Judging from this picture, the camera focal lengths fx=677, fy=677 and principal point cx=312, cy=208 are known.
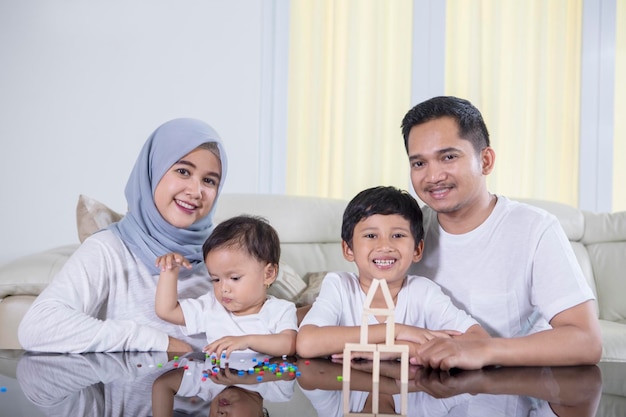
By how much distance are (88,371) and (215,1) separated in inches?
124

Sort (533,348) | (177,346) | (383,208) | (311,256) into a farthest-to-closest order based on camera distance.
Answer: (311,256) → (383,208) → (177,346) → (533,348)

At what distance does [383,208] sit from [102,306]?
78 centimetres

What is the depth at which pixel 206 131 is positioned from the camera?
184cm

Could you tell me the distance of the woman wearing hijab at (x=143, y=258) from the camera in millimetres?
1462

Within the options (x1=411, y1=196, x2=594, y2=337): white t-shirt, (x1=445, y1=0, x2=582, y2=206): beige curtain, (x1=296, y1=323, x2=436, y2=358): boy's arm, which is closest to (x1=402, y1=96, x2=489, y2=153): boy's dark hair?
(x1=411, y1=196, x2=594, y2=337): white t-shirt

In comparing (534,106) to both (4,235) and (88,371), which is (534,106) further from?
(88,371)

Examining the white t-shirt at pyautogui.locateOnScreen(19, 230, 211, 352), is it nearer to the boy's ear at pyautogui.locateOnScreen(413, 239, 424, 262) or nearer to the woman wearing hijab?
the woman wearing hijab

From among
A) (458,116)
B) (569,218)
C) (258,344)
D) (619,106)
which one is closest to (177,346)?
Answer: (258,344)

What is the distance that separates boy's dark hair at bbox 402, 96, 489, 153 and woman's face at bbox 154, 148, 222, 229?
1.84ft

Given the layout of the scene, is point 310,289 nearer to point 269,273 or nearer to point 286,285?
point 286,285


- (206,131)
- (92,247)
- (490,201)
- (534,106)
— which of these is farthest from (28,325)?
(534,106)

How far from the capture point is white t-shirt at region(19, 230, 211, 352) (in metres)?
1.43

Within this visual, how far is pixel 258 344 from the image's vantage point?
4.51ft

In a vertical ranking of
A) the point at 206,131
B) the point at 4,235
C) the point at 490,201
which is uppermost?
the point at 206,131
